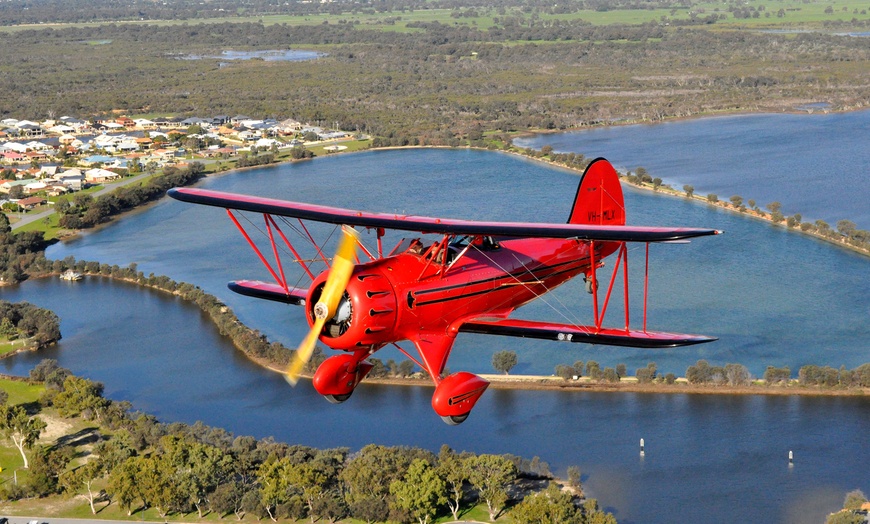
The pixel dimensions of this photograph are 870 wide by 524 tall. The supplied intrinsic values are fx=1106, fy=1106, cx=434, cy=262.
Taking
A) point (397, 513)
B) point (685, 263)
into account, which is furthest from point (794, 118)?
point (397, 513)

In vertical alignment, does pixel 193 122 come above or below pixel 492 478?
above

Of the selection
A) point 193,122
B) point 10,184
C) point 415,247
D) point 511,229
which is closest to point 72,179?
point 10,184

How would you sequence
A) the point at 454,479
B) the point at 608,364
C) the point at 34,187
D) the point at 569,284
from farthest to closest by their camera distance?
the point at 34,187 → the point at 569,284 → the point at 608,364 → the point at 454,479

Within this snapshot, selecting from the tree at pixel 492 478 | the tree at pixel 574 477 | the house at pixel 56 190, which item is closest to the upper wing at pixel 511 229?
the tree at pixel 492 478

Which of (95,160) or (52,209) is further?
(95,160)

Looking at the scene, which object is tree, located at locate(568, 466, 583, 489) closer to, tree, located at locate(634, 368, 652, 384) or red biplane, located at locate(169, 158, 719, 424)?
tree, located at locate(634, 368, 652, 384)

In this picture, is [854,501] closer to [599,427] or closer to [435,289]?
[599,427]

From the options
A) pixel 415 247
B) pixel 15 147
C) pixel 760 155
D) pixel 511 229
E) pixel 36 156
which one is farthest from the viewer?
pixel 15 147

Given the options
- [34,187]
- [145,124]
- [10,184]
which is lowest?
[34,187]
